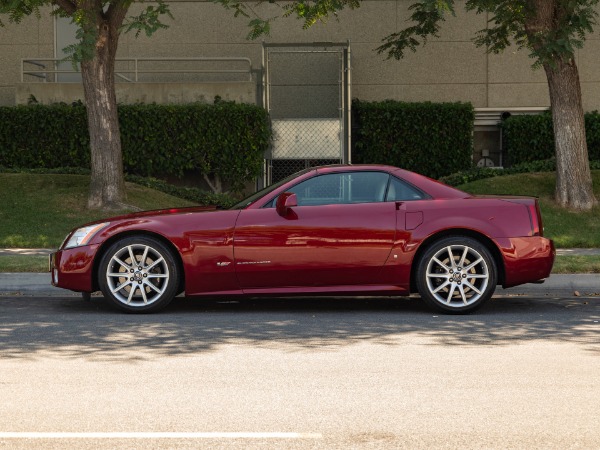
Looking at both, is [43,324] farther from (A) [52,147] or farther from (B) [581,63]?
(B) [581,63]

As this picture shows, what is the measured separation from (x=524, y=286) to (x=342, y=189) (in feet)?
9.73

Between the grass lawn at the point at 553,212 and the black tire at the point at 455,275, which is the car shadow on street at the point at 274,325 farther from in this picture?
the grass lawn at the point at 553,212

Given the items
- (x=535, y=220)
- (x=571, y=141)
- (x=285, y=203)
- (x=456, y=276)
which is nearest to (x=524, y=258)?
(x=535, y=220)

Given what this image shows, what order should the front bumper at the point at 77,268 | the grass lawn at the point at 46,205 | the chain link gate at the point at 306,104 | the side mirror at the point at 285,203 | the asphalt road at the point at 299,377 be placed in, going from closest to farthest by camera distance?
the asphalt road at the point at 299,377 < the side mirror at the point at 285,203 < the front bumper at the point at 77,268 < the grass lawn at the point at 46,205 < the chain link gate at the point at 306,104

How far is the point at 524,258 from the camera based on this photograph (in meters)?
10.0

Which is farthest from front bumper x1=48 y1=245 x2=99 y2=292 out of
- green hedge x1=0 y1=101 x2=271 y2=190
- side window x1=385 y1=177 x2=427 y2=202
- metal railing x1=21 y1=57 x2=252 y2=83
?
metal railing x1=21 y1=57 x2=252 y2=83

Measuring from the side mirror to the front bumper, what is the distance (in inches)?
70.8

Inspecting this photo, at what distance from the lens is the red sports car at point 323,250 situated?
9898 mm

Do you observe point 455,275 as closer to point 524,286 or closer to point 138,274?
point 524,286

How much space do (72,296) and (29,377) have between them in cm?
478

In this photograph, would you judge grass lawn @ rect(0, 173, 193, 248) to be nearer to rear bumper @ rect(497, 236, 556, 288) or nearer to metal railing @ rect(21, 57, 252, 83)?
metal railing @ rect(21, 57, 252, 83)

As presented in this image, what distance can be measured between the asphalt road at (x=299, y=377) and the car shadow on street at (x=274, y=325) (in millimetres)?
24

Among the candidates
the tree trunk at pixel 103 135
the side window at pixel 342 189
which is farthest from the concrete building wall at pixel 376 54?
the side window at pixel 342 189

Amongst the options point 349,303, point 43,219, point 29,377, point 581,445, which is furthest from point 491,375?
point 43,219
